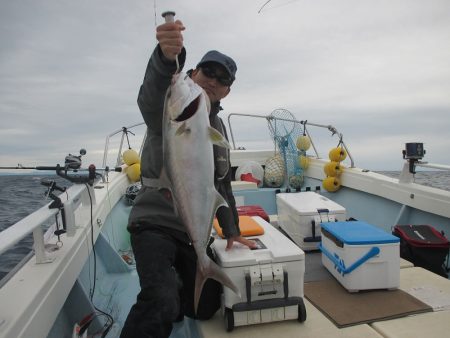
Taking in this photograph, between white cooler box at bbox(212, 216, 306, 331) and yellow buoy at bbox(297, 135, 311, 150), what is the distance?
18.1 feet

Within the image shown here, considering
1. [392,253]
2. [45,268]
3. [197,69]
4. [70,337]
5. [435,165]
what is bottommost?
→ [70,337]

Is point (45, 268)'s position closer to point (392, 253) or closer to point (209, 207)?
point (209, 207)

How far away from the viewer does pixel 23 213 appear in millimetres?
7336

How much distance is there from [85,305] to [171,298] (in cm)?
114

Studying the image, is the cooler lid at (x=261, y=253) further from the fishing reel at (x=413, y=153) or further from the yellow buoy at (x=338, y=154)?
the yellow buoy at (x=338, y=154)

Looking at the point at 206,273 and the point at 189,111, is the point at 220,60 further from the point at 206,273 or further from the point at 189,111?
the point at 206,273

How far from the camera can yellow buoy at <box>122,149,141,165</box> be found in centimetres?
693

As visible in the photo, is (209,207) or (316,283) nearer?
(209,207)

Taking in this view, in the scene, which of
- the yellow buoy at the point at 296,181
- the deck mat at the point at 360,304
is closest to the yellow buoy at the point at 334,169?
the yellow buoy at the point at 296,181

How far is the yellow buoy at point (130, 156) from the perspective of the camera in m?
6.93

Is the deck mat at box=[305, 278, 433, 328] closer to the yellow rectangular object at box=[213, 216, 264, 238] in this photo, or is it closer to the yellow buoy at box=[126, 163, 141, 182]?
the yellow rectangular object at box=[213, 216, 264, 238]

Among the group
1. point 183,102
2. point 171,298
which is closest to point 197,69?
point 183,102

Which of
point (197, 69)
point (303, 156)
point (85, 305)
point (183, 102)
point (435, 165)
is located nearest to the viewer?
point (183, 102)

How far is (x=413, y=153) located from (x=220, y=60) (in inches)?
131
